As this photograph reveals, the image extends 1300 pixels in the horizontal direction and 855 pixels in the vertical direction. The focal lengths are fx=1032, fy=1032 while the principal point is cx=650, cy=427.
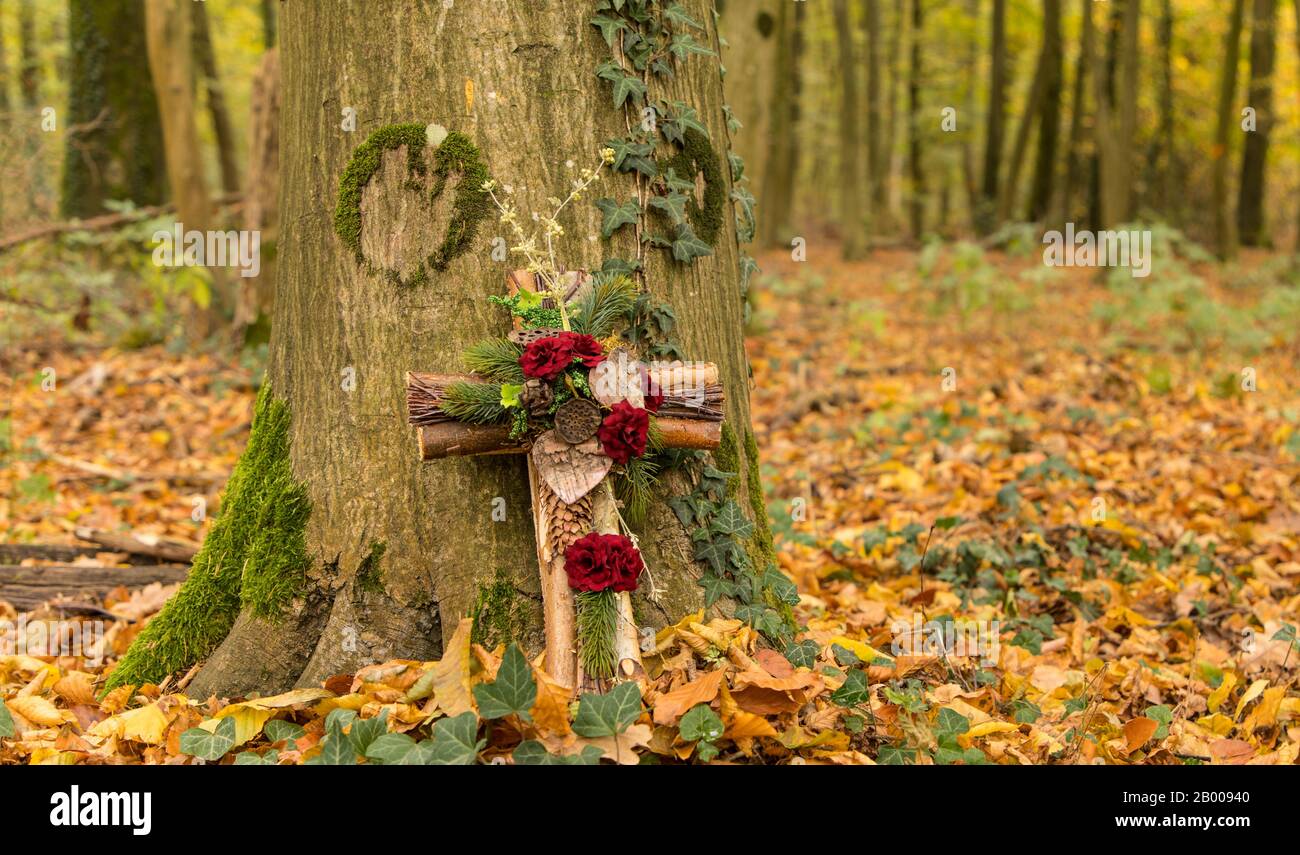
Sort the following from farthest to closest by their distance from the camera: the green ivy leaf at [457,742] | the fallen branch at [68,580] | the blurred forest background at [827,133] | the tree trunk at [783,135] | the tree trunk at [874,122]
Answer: the tree trunk at [874,122]
the tree trunk at [783,135]
the blurred forest background at [827,133]
the fallen branch at [68,580]
the green ivy leaf at [457,742]

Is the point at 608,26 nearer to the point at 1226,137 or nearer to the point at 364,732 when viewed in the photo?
the point at 364,732

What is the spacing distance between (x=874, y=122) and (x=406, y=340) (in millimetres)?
20963

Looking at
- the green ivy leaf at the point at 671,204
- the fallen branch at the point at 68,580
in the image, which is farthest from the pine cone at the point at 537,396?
the fallen branch at the point at 68,580

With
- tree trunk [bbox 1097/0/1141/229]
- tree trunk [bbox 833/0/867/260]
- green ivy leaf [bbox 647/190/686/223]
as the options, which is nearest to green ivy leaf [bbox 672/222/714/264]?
green ivy leaf [bbox 647/190/686/223]

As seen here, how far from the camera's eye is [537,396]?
2.70m

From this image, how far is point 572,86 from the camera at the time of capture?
3.04 meters

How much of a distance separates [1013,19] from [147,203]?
2382 cm

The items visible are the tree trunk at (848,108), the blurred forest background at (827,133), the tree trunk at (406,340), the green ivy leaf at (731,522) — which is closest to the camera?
the tree trunk at (406,340)

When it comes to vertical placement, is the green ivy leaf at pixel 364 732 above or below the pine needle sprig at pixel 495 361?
below

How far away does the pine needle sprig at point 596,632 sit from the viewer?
273 centimetres

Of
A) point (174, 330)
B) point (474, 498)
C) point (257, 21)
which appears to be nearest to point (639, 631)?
point (474, 498)

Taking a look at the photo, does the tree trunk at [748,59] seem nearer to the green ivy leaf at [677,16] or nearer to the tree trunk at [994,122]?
the green ivy leaf at [677,16]

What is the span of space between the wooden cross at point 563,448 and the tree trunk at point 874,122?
18.6 m

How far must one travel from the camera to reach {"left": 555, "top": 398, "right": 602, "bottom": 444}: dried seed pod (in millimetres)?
2711
